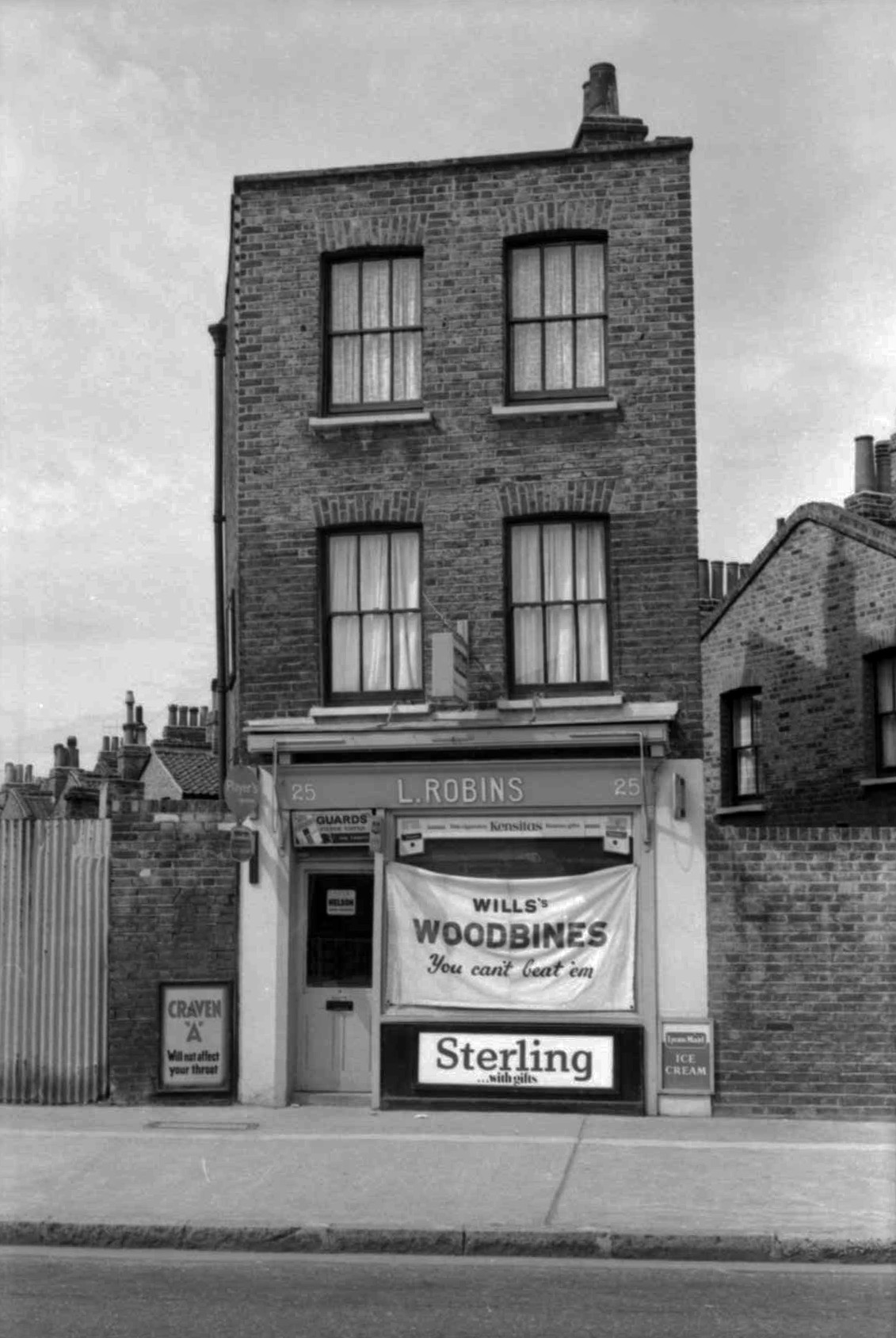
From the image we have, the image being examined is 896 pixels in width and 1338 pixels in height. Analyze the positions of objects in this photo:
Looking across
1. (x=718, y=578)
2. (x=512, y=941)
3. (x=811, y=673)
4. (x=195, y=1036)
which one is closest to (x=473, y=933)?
(x=512, y=941)

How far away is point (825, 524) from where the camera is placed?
20734 millimetres

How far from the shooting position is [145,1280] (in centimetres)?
896

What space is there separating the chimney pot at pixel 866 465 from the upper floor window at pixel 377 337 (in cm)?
933

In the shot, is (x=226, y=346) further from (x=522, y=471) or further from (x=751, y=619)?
(x=751, y=619)

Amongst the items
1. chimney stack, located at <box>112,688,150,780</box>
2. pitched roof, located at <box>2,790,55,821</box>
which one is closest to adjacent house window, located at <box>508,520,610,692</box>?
pitched roof, located at <box>2,790,55,821</box>

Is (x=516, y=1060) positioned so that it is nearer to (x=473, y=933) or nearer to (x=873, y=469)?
(x=473, y=933)

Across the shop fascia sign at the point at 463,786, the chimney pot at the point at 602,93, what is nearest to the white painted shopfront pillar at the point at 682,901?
the shop fascia sign at the point at 463,786

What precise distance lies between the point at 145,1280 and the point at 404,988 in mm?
6316

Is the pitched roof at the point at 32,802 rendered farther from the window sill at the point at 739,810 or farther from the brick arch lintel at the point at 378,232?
the brick arch lintel at the point at 378,232

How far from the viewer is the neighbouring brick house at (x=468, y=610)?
14.7 metres

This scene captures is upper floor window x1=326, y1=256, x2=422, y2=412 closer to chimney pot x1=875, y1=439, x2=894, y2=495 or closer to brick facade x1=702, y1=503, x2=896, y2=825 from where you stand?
brick facade x1=702, y1=503, x2=896, y2=825

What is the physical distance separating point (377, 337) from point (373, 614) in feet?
9.18

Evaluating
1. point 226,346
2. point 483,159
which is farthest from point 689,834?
point 226,346

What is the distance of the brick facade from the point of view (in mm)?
19609
